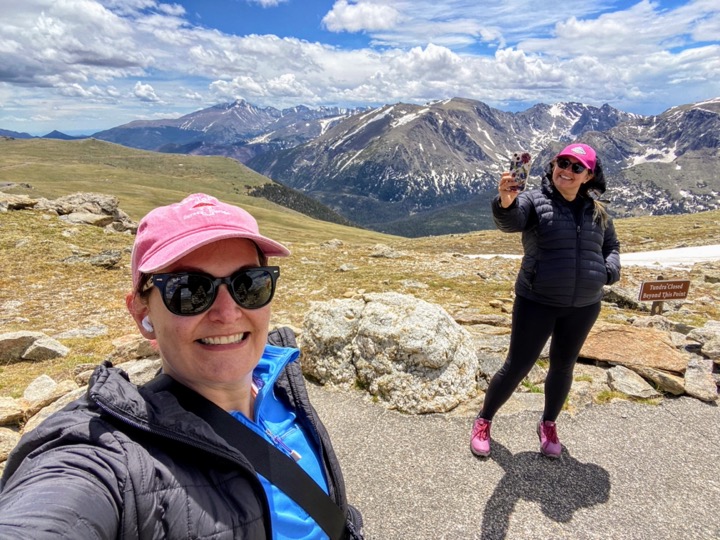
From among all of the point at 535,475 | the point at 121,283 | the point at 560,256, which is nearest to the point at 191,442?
the point at 560,256

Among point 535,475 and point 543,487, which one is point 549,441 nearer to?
point 535,475

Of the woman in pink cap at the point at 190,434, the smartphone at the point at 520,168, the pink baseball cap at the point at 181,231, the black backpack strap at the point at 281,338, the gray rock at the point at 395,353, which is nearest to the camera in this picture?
the woman in pink cap at the point at 190,434

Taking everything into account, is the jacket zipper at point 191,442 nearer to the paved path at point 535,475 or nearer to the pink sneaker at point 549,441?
the paved path at point 535,475

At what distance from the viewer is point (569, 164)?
5.51 meters

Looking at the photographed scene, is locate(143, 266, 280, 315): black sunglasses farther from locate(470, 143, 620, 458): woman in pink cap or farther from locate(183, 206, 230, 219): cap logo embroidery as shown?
locate(470, 143, 620, 458): woman in pink cap

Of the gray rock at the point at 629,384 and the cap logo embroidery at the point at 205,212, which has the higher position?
the cap logo embroidery at the point at 205,212

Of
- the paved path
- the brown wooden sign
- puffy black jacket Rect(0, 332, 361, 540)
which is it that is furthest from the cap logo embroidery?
the brown wooden sign

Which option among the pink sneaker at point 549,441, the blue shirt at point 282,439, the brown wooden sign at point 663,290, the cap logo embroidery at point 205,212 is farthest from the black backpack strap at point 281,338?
the brown wooden sign at point 663,290

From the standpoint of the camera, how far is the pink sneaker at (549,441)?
651cm

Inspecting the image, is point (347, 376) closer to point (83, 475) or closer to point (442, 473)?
point (442, 473)

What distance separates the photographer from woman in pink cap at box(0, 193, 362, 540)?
1953 mm

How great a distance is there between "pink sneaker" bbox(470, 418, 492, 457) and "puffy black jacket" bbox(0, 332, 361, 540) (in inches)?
198

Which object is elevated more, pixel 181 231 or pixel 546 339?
pixel 181 231

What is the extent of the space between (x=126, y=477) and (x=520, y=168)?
479 centimetres
